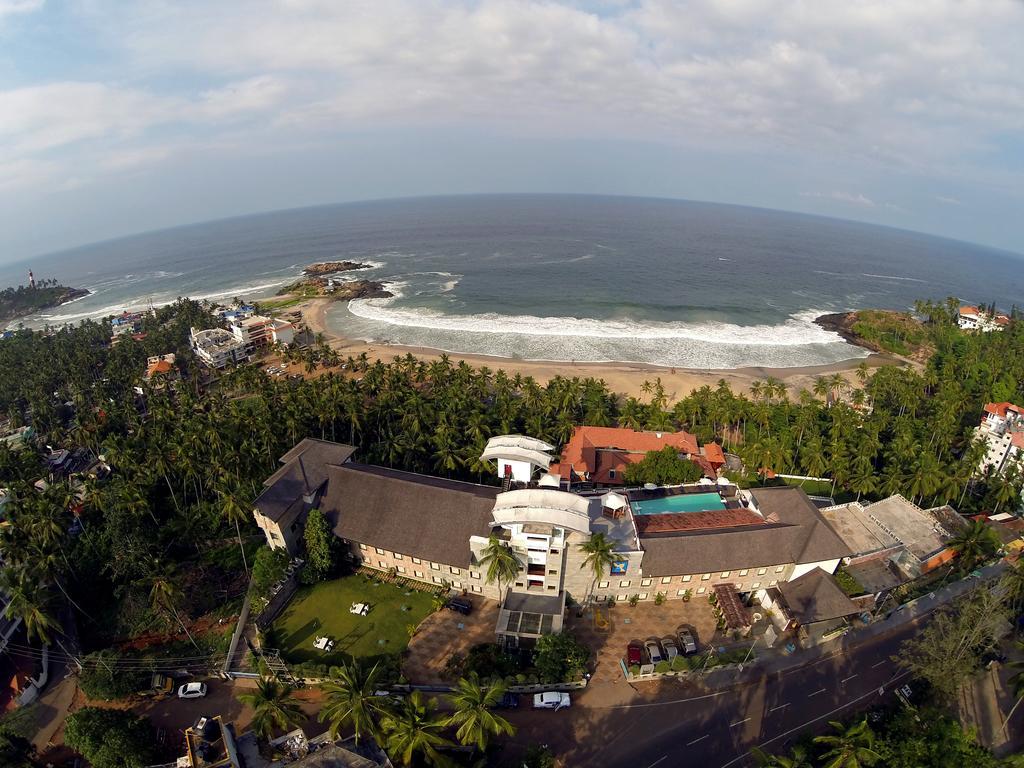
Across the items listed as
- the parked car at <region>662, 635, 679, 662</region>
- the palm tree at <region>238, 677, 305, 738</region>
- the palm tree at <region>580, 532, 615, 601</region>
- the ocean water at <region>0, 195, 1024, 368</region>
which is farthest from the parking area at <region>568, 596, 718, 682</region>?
the ocean water at <region>0, 195, 1024, 368</region>

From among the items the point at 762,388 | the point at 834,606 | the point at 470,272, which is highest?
the point at 470,272

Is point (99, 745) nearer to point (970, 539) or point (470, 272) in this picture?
point (970, 539)

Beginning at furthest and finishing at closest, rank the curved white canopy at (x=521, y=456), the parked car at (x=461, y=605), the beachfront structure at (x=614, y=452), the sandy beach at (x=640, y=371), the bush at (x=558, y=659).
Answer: the sandy beach at (x=640, y=371) < the beachfront structure at (x=614, y=452) < the curved white canopy at (x=521, y=456) < the parked car at (x=461, y=605) < the bush at (x=558, y=659)

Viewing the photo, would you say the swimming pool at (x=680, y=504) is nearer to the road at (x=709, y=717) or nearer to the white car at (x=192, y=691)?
the road at (x=709, y=717)

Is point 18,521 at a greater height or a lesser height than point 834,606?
greater

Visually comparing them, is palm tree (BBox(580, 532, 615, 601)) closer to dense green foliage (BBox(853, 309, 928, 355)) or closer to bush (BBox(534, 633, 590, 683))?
bush (BBox(534, 633, 590, 683))

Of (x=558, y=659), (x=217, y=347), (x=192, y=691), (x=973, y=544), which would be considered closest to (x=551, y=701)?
(x=558, y=659)

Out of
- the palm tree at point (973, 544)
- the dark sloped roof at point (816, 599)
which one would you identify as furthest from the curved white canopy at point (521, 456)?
the palm tree at point (973, 544)

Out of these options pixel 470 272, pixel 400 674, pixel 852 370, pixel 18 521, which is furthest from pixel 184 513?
pixel 470 272
